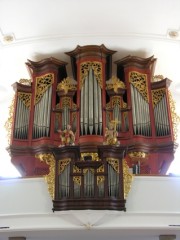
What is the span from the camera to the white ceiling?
30.7ft

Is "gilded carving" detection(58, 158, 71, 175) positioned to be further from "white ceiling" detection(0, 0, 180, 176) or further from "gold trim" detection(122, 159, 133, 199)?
"white ceiling" detection(0, 0, 180, 176)

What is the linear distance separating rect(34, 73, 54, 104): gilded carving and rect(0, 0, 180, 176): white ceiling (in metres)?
0.59

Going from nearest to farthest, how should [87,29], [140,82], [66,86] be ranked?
[87,29] → [66,86] → [140,82]

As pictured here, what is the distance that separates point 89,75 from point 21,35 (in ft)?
6.45

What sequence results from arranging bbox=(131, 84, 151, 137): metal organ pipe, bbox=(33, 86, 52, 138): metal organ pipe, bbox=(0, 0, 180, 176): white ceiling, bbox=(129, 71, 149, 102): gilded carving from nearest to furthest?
bbox=(0, 0, 180, 176): white ceiling, bbox=(131, 84, 151, 137): metal organ pipe, bbox=(33, 86, 52, 138): metal organ pipe, bbox=(129, 71, 149, 102): gilded carving

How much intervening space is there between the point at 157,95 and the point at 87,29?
2.46 metres

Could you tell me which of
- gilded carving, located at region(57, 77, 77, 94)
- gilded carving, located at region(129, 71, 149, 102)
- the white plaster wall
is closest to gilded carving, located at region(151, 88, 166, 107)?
gilded carving, located at region(129, 71, 149, 102)

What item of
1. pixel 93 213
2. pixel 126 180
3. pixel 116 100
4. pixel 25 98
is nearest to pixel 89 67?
pixel 116 100

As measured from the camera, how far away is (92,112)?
393 inches

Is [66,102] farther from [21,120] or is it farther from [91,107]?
[21,120]

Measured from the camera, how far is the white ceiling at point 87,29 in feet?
30.7

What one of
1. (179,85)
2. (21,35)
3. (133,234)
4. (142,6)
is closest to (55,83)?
(21,35)

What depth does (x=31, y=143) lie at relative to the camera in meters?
9.95

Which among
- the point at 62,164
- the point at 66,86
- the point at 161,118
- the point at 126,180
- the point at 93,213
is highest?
the point at 66,86
